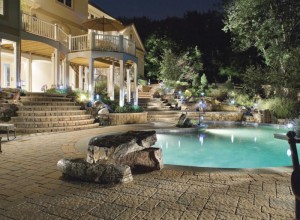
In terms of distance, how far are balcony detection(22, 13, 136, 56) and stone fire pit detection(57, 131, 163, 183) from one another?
1036 cm

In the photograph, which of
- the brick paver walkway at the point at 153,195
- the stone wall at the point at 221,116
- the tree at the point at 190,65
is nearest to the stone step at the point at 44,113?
the brick paver walkway at the point at 153,195

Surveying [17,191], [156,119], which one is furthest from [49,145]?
[156,119]

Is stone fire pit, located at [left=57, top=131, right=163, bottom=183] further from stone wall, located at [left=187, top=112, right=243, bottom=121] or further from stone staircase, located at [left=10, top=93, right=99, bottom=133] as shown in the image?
stone wall, located at [left=187, top=112, right=243, bottom=121]

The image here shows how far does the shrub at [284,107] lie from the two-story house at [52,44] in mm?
8176

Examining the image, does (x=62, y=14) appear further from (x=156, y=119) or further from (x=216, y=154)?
(x=216, y=154)

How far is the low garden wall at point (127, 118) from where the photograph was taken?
13.1 metres

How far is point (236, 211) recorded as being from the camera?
3.07m

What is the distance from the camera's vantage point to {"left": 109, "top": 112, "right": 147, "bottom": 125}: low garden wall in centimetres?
1310

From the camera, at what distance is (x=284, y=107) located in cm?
1508

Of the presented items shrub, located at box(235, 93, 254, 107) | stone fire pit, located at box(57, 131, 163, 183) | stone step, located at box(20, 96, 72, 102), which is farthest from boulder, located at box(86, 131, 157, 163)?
shrub, located at box(235, 93, 254, 107)

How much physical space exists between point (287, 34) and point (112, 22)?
39.5 ft

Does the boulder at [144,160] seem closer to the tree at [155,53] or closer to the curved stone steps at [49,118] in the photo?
the curved stone steps at [49,118]

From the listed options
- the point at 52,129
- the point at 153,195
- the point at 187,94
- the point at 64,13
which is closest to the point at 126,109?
the point at 52,129

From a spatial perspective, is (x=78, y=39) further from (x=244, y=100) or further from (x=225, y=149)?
(x=244, y=100)
